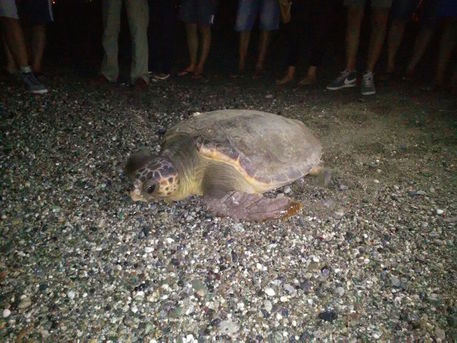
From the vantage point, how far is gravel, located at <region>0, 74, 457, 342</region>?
1.64 metres

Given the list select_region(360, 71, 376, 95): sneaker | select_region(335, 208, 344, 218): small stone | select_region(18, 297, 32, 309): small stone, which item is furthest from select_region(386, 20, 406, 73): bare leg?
select_region(18, 297, 32, 309): small stone

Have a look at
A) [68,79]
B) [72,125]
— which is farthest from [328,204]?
[68,79]

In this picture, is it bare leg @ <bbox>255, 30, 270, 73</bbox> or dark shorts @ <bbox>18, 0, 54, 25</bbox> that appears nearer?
dark shorts @ <bbox>18, 0, 54, 25</bbox>

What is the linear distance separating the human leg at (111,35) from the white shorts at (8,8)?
1.03m

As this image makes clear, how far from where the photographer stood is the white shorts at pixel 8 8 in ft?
11.8

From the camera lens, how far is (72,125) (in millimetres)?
3463

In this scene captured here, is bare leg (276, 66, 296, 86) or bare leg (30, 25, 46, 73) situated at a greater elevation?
bare leg (30, 25, 46, 73)

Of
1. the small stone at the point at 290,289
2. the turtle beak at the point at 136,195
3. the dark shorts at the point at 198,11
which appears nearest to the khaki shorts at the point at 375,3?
the dark shorts at the point at 198,11

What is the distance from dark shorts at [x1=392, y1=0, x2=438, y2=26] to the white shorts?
4.93 metres

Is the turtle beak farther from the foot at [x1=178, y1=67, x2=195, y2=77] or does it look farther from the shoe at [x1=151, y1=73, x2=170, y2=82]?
the foot at [x1=178, y1=67, x2=195, y2=77]

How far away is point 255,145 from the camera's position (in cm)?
239

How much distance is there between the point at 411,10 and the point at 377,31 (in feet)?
1.99

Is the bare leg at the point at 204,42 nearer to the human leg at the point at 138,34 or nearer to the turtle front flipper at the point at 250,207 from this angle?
the human leg at the point at 138,34

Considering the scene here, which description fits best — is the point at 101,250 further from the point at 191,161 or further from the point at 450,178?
the point at 450,178
